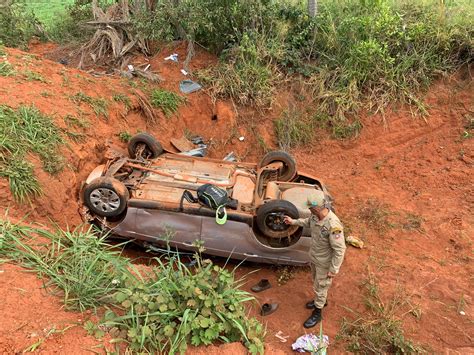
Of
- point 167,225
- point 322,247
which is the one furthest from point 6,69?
point 322,247

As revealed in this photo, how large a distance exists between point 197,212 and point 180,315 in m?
2.34

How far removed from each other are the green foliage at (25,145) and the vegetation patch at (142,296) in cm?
113

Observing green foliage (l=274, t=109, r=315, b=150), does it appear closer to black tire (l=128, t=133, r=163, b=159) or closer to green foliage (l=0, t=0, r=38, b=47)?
black tire (l=128, t=133, r=163, b=159)

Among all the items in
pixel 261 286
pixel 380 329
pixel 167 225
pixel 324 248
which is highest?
pixel 324 248

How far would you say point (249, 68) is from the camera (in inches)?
352

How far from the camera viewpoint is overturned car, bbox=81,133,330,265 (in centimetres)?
563

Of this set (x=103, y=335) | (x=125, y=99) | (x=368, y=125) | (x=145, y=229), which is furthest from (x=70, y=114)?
(x=368, y=125)

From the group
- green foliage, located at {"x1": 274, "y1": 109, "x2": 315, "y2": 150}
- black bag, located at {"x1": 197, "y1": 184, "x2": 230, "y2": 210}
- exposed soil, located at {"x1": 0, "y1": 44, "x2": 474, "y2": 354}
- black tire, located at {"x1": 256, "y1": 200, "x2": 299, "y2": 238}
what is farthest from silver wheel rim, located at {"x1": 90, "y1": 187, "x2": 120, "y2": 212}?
green foliage, located at {"x1": 274, "y1": 109, "x2": 315, "y2": 150}

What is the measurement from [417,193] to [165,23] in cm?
668

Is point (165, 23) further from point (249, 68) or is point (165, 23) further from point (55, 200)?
point (55, 200)

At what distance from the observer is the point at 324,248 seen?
5.15 meters

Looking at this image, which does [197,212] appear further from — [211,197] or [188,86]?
[188,86]

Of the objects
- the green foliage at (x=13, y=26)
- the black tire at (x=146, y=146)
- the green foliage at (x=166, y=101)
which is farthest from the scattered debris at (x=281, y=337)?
the green foliage at (x=13, y=26)

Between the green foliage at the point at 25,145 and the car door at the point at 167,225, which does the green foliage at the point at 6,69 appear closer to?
the green foliage at the point at 25,145
